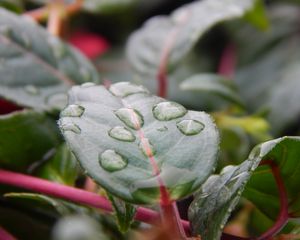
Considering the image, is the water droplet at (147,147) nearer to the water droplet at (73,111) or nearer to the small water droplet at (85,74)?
the water droplet at (73,111)

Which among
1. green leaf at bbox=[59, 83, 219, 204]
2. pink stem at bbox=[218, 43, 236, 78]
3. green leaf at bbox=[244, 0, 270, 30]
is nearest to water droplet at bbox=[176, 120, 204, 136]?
green leaf at bbox=[59, 83, 219, 204]

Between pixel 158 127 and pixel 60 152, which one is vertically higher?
→ pixel 158 127

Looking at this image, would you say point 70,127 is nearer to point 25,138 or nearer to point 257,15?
point 25,138

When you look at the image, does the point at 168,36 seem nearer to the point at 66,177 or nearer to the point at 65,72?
the point at 65,72

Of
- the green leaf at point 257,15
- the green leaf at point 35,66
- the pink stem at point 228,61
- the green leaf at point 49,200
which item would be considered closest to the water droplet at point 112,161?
the green leaf at point 49,200

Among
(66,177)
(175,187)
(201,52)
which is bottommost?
(201,52)

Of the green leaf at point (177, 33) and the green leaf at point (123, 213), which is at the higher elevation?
the green leaf at point (123, 213)

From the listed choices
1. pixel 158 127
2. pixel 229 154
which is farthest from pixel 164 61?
pixel 158 127
